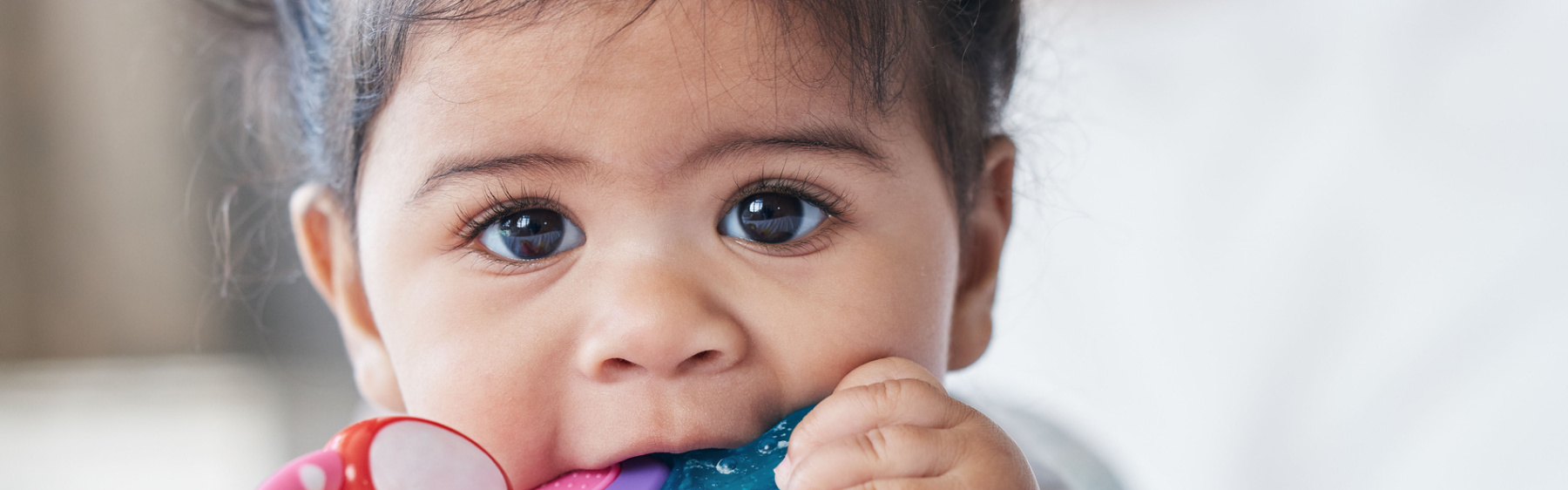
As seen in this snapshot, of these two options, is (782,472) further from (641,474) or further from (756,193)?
(756,193)

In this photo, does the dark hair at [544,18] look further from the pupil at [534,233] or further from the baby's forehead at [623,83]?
the pupil at [534,233]

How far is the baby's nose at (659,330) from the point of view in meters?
0.73

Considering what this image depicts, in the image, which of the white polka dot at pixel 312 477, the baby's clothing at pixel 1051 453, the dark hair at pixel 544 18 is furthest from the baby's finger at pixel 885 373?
the baby's clothing at pixel 1051 453

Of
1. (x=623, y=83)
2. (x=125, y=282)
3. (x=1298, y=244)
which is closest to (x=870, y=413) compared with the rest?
(x=623, y=83)

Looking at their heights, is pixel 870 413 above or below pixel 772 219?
below

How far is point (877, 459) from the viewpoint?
677mm

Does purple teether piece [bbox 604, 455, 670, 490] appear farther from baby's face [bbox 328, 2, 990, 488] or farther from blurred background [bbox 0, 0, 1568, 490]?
blurred background [bbox 0, 0, 1568, 490]

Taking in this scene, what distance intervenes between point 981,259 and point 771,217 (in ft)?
1.09

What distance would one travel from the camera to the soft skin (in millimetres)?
758

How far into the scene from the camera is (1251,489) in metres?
1.45

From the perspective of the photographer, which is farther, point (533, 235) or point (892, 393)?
point (533, 235)

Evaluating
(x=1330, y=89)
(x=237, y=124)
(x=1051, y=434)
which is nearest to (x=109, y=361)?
(x=237, y=124)

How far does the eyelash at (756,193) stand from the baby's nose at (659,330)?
0.25 ft

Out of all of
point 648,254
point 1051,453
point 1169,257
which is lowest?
point 1051,453
